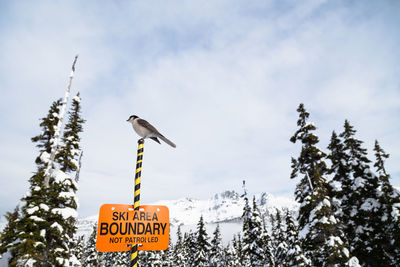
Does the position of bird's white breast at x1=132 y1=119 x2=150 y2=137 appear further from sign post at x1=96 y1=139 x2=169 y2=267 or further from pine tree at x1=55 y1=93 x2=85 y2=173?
pine tree at x1=55 y1=93 x2=85 y2=173

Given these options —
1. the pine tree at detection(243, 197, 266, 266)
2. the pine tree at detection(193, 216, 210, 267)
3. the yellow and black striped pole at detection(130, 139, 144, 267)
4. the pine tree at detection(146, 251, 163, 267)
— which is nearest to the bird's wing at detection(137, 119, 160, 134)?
the yellow and black striped pole at detection(130, 139, 144, 267)

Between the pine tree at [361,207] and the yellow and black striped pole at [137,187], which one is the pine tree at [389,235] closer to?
the pine tree at [361,207]

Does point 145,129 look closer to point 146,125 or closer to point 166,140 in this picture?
point 146,125

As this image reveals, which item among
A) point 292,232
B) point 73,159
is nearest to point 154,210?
point 73,159

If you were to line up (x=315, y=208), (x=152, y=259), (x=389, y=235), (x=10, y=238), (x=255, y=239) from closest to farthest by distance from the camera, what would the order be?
(x=10, y=238), (x=315, y=208), (x=389, y=235), (x=255, y=239), (x=152, y=259)

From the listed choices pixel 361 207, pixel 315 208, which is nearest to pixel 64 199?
pixel 315 208

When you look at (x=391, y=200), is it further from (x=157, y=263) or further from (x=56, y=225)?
(x=157, y=263)

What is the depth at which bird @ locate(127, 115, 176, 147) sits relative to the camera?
601cm

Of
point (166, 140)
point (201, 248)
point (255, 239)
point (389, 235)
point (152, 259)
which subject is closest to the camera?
point (166, 140)

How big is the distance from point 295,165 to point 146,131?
640 inches

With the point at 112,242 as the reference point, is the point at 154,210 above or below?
above

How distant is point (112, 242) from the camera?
4.76 metres

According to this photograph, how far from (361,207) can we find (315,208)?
6.86 meters

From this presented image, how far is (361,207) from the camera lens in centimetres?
1888
